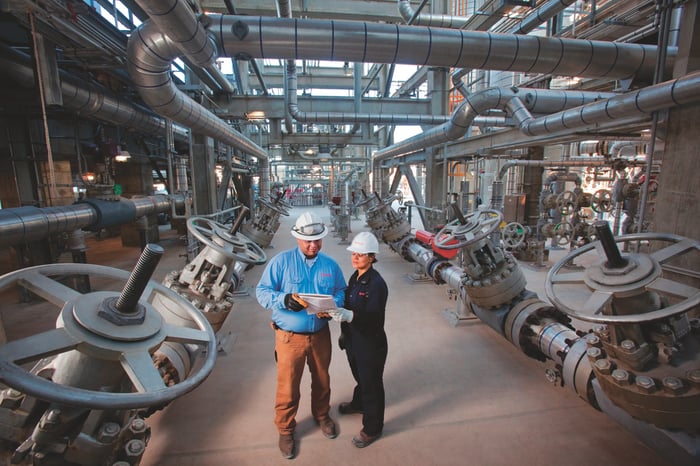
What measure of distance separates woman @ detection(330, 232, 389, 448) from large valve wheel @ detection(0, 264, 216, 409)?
38.4 inches

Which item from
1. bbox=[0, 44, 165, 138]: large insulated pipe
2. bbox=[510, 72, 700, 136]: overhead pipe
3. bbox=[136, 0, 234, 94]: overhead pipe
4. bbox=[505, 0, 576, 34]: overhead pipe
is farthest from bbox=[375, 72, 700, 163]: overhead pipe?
bbox=[0, 44, 165, 138]: large insulated pipe

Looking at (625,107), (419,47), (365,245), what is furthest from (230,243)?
(625,107)

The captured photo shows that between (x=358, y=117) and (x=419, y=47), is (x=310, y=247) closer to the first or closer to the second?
(x=419, y=47)

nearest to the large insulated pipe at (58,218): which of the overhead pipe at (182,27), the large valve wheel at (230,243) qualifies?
the large valve wheel at (230,243)

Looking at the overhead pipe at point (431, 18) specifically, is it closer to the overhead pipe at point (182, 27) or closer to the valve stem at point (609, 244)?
the overhead pipe at point (182, 27)

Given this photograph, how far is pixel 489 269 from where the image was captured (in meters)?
3.53

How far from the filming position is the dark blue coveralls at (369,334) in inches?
89.4

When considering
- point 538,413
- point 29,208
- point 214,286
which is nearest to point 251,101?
point 29,208

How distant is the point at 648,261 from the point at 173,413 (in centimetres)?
362

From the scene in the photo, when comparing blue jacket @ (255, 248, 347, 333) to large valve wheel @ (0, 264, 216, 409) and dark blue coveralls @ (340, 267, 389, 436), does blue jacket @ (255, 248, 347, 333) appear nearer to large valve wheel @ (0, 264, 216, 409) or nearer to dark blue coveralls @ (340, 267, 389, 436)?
dark blue coveralls @ (340, 267, 389, 436)

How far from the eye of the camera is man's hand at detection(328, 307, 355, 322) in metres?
2.13

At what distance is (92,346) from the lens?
52.5 inches

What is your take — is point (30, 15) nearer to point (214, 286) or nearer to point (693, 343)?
point (214, 286)

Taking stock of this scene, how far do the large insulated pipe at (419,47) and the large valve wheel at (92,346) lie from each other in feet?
9.58
